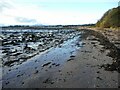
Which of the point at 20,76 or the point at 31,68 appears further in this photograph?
the point at 31,68

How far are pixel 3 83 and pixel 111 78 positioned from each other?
22.6 feet

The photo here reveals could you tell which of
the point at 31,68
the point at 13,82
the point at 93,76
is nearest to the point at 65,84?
the point at 93,76

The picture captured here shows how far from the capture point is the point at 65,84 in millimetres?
13141

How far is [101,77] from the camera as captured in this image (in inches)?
569

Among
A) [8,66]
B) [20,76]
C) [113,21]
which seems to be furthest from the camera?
[113,21]

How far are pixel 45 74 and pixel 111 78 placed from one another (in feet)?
15.6

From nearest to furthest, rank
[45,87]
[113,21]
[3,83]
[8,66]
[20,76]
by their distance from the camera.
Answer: [45,87] < [3,83] < [20,76] < [8,66] < [113,21]

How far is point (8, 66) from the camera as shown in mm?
19625

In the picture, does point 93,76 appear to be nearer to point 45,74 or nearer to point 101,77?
point 101,77

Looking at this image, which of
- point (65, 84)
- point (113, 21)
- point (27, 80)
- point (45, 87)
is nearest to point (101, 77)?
point (65, 84)

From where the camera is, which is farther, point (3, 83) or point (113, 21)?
point (113, 21)

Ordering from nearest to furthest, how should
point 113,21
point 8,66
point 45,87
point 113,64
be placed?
point 45,87 < point 113,64 < point 8,66 < point 113,21

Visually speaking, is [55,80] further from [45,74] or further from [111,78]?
[111,78]

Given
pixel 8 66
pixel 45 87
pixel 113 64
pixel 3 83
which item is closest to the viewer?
pixel 45 87
